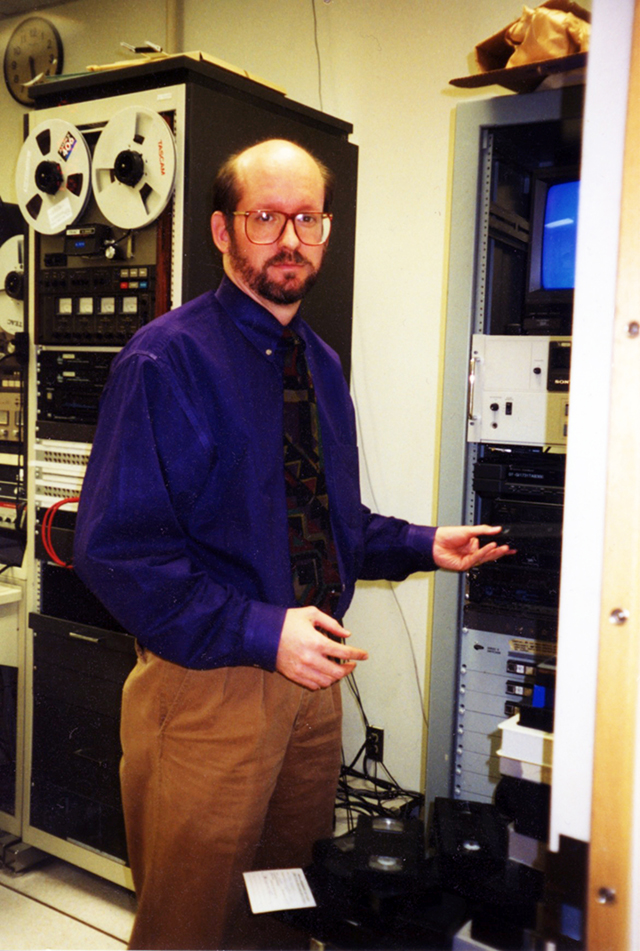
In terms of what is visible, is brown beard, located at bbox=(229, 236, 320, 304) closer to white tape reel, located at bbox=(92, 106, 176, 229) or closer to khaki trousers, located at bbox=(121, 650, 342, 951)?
white tape reel, located at bbox=(92, 106, 176, 229)

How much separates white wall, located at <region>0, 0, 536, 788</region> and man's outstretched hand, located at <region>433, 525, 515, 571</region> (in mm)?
873

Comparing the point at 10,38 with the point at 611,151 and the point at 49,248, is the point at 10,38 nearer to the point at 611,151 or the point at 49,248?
the point at 49,248

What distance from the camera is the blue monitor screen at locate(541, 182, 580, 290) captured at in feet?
5.31

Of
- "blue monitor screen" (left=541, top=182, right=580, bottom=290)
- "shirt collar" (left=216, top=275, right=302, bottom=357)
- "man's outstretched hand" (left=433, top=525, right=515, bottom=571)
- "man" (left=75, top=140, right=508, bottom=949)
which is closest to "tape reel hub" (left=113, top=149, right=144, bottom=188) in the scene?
"man" (left=75, top=140, right=508, bottom=949)

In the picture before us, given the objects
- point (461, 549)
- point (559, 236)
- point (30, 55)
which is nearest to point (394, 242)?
point (559, 236)

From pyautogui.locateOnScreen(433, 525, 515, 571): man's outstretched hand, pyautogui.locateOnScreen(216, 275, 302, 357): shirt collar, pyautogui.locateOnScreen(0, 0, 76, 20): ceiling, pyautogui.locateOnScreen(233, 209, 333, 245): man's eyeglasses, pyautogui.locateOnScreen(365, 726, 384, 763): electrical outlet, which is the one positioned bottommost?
pyautogui.locateOnScreen(365, 726, 384, 763): electrical outlet

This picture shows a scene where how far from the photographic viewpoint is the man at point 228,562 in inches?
45.6

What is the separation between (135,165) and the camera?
1774mm

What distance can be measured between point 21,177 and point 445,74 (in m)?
1.22

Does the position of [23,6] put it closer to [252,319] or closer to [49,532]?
[49,532]

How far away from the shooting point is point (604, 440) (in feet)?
1.54

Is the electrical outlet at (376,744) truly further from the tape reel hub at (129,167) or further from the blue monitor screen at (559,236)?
the tape reel hub at (129,167)

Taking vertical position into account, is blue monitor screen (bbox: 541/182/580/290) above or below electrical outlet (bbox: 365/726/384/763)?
above

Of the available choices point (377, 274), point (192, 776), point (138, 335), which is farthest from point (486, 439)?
point (377, 274)
